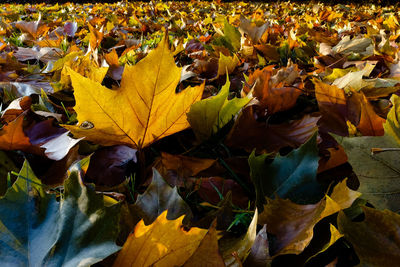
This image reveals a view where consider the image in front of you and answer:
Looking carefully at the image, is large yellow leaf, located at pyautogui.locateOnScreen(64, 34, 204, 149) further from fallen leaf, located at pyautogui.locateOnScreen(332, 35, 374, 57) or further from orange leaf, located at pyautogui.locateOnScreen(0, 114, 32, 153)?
fallen leaf, located at pyautogui.locateOnScreen(332, 35, 374, 57)

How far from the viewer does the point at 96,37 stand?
6.04 feet

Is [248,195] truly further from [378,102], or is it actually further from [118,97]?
[378,102]

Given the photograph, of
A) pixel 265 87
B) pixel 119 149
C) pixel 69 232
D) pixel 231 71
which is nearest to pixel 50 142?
pixel 119 149

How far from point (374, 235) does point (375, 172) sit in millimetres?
141

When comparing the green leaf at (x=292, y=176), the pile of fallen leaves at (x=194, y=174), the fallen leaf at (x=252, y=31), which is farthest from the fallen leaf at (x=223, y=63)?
the green leaf at (x=292, y=176)

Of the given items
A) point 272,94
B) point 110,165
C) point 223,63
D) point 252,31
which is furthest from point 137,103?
point 252,31

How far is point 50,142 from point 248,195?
48 cm

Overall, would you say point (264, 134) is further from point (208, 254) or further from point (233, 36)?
point (233, 36)

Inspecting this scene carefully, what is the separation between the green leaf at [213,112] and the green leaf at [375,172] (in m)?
0.26

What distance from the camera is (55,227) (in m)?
0.45

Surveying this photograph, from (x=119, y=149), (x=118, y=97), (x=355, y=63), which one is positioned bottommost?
(x=355, y=63)

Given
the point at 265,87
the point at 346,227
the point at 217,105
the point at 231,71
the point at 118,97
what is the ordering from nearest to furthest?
the point at 346,227
the point at 118,97
the point at 217,105
the point at 265,87
the point at 231,71

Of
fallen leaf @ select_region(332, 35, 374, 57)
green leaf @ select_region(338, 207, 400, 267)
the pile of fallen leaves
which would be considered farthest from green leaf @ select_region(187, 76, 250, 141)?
fallen leaf @ select_region(332, 35, 374, 57)

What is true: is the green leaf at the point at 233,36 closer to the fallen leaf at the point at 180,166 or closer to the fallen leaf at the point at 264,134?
the fallen leaf at the point at 264,134
